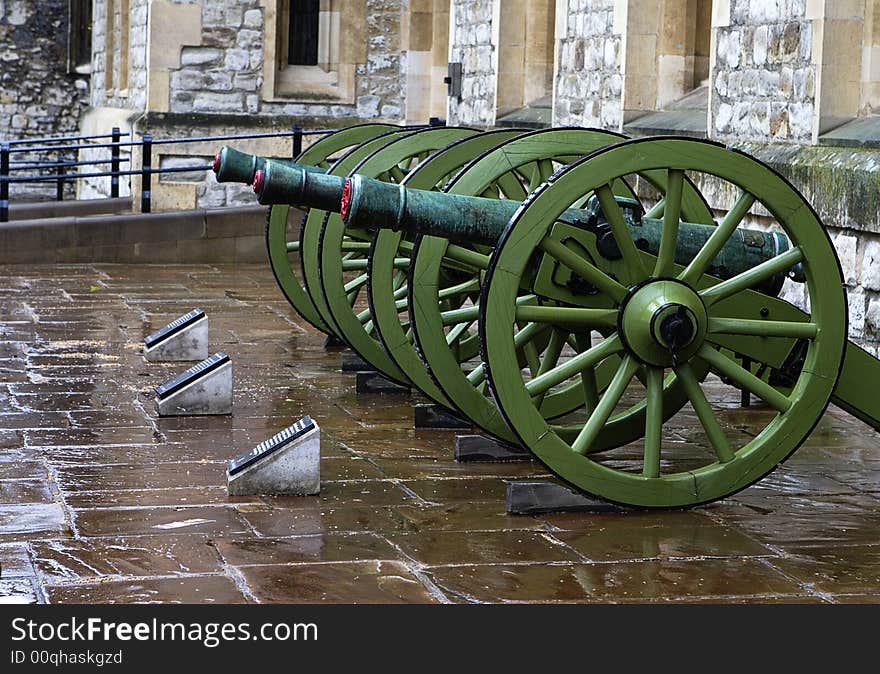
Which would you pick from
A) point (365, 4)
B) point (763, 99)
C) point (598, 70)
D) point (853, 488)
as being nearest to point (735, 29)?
point (763, 99)

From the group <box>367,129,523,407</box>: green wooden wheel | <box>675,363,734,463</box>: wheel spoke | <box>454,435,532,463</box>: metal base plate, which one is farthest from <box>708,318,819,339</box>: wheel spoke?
<box>367,129,523,407</box>: green wooden wheel

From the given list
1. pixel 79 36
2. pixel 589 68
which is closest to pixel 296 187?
pixel 589 68

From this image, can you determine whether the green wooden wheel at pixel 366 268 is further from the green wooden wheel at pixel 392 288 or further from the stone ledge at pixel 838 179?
the stone ledge at pixel 838 179

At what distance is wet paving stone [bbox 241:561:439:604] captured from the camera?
4.27 meters

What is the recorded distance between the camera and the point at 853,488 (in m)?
5.77

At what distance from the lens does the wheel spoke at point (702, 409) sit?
5098mm

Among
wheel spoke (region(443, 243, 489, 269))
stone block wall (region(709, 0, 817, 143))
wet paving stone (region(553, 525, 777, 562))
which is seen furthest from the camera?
stone block wall (region(709, 0, 817, 143))

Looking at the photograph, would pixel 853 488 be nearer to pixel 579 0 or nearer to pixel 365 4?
pixel 579 0

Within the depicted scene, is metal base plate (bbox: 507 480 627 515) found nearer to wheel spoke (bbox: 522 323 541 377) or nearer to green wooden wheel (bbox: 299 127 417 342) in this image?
wheel spoke (bbox: 522 323 541 377)

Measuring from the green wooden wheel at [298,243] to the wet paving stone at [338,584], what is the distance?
162 inches

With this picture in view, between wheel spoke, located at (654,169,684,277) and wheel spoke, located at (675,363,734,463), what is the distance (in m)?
0.32

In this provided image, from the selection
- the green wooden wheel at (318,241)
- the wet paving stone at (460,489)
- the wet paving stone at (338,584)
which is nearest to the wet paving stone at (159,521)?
the wet paving stone at (338,584)

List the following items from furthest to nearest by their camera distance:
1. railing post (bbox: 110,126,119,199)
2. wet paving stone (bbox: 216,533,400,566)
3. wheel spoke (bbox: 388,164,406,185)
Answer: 1. railing post (bbox: 110,126,119,199)
2. wheel spoke (bbox: 388,164,406,185)
3. wet paving stone (bbox: 216,533,400,566)

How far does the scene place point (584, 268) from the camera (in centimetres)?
501
